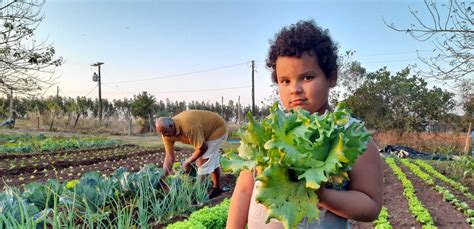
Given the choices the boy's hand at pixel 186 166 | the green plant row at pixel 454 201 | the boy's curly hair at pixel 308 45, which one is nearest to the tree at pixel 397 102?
the green plant row at pixel 454 201

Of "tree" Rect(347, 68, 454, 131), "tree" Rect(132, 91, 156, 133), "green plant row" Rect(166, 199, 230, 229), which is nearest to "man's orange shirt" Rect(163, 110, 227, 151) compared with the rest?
"green plant row" Rect(166, 199, 230, 229)

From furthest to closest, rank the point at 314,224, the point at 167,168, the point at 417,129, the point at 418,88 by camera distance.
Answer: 1. the point at 418,88
2. the point at 417,129
3. the point at 167,168
4. the point at 314,224

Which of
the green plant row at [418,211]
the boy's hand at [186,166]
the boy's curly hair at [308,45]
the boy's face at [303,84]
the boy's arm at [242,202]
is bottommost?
the green plant row at [418,211]

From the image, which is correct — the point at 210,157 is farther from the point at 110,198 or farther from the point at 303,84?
the point at 303,84

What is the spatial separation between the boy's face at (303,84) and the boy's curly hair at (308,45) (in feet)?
0.08

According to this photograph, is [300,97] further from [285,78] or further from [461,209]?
[461,209]

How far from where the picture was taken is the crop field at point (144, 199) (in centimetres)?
A: 331

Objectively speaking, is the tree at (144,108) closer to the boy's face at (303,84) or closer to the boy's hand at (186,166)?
the boy's hand at (186,166)

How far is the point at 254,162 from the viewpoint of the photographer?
101 centimetres

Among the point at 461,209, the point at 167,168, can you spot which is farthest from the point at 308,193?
the point at 461,209

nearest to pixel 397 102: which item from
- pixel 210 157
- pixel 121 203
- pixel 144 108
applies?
pixel 144 108

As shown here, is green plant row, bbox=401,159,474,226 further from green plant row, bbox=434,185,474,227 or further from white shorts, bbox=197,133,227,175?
white shorts, bbox=197,133,227,175

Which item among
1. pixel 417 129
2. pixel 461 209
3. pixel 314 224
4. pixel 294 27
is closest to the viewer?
pixel 314 224

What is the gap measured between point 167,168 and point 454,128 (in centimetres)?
2242
